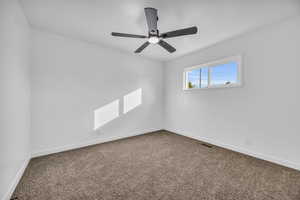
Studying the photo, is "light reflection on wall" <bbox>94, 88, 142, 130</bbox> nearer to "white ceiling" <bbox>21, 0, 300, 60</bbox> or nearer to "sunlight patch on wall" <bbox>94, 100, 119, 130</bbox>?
"sunlight patch on wall" <bbox>94, 100, 119, 130</bbox>

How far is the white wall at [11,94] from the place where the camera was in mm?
1313

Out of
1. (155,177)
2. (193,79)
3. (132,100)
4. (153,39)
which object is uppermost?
(153,39)

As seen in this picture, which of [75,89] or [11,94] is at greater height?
[75,89]

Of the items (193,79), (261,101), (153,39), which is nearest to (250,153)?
(261,101)

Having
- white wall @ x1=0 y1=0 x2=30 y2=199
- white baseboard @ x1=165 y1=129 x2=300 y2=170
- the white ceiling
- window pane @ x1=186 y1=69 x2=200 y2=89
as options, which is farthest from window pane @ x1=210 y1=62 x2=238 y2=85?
white wall @ x1=0 y1=0 x2=30 y2=199

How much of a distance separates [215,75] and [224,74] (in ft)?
0.75

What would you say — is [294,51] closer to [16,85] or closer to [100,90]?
[100,90]

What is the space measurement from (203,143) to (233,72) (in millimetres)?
1902

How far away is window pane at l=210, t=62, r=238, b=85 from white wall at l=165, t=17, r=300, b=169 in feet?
0.67

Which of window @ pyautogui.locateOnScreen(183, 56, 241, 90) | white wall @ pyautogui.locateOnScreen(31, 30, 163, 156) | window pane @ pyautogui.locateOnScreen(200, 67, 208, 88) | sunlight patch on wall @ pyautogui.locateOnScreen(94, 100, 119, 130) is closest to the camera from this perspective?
white wall @ pyautogui.locateOnScreen(31, 30, 163, 156)

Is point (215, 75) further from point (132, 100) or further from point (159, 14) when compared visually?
point (132, 100)

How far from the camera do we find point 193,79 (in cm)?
376

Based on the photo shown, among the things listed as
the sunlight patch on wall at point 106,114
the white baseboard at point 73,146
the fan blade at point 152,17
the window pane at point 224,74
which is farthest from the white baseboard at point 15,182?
the window pane at point 224,74

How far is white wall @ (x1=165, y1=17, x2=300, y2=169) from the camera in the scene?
206cm
